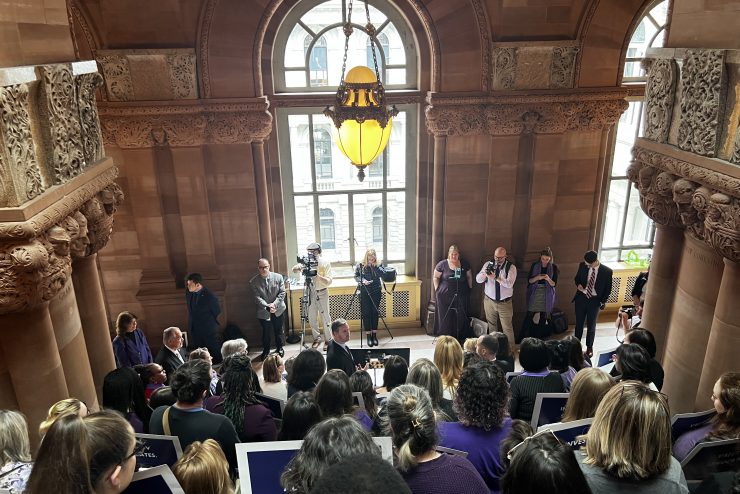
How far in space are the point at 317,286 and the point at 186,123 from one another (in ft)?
9.22

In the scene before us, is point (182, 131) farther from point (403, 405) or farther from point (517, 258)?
point (403, 405)

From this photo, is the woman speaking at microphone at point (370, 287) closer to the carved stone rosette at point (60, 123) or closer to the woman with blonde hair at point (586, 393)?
the carved stone rosette at point (60, 123)

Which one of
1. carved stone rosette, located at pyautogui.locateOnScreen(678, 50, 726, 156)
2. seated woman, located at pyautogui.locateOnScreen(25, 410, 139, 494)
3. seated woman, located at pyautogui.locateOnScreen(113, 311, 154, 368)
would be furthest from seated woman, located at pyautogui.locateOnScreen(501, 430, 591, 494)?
seated woman, located at pyautogui.locateOnScreen(113, 311, 154, 368)

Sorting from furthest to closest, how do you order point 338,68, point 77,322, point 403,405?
point 338,68 < point 77,322 < point 403,405

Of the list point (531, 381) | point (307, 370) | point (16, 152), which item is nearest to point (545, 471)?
point (531, 381)

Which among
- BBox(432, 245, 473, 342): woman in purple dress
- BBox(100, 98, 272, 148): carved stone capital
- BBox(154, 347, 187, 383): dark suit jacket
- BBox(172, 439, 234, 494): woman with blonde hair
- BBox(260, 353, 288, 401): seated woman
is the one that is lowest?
BBox(432, 245, 473, 342): woman in purple dress

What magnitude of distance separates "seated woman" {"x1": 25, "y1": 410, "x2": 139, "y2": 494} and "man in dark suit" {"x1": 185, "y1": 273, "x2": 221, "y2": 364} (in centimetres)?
520

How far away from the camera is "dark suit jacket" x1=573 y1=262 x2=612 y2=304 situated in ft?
25.9

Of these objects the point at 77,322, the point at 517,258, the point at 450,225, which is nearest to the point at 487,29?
the point at 450,225

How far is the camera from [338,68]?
8.24m

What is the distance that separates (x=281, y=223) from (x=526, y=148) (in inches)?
148

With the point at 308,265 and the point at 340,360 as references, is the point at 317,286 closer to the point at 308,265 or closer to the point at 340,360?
the point at 308,265

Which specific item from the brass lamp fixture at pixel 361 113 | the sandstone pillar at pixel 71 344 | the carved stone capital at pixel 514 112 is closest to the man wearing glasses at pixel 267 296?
the carved stone capital at pixel 514 112

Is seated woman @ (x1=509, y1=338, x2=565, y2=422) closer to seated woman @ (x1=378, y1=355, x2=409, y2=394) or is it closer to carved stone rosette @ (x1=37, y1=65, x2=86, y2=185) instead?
seated woman @ (x1=378, y1=355, x2=409, y2=394)
